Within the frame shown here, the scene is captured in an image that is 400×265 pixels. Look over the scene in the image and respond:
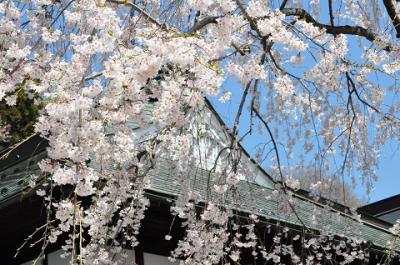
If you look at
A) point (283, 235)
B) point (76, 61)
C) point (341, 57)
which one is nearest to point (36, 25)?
point (76, 61)

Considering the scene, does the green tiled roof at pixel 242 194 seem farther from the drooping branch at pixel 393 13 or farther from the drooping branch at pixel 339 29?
the drooping branch at pixel 393 13

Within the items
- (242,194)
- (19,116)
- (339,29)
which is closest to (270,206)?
(242,194)

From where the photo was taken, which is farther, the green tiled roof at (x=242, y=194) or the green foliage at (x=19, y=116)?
the green foliage at (x=19, y=116)

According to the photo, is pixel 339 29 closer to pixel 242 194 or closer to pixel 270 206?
pixel 242 194

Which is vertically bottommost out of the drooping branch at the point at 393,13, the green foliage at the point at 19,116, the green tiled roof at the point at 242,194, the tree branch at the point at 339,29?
the green tiled roof at the point at 242,194

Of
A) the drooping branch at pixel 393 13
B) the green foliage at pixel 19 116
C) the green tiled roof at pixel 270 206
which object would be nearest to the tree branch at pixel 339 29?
the drooping branch at pixel 393 13

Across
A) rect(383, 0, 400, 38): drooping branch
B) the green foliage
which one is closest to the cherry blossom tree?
rect(383, 0, 400, 38): drooping branch

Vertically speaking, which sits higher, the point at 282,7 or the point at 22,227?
the point at 282,7

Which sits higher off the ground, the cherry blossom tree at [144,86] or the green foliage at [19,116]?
the green foliage at [19,116]

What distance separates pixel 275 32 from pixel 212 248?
5.93 feet

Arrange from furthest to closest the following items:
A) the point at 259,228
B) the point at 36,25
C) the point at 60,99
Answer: the point at 259,228, the point at 36,25, the point at 60,99

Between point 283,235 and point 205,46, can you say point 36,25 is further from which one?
point 283,235

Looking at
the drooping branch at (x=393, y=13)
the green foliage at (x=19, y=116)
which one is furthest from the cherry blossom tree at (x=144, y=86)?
the green foliage at (x=19, y=116)

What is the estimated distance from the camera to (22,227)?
5191 millimetres
